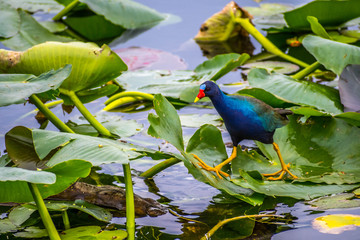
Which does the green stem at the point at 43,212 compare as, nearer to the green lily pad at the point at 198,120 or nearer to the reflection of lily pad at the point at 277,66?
the green lily pad at the point at 198,120

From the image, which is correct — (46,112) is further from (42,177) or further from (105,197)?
(42,177)

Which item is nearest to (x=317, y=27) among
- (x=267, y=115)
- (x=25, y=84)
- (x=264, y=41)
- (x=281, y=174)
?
(x=264, y=41)

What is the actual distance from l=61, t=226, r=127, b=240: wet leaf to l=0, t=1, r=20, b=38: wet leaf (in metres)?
1.67

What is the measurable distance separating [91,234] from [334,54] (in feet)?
4.40

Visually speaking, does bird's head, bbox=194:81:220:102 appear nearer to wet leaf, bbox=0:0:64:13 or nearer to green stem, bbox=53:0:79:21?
green stem, bbox=53:0:79:21

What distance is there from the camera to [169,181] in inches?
84.8

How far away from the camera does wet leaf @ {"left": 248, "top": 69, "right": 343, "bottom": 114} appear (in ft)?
7.80

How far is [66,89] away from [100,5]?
1454mm

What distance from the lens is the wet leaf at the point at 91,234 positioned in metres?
1.68

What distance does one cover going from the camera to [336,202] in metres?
1.89

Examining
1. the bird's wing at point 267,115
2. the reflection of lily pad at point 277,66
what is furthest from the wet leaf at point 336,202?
the reflection of lily pad at point 277,66

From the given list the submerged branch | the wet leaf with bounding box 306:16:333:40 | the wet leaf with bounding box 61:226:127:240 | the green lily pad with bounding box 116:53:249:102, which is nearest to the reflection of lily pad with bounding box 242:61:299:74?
the green lily pad with bounding box 116:53:249:102

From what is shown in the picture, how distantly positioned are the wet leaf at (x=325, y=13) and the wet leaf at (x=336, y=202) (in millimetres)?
1552

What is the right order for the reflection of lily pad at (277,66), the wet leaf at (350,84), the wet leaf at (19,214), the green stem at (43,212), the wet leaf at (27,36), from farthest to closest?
1. the wet leaf at (27,36)
2. the reflection of lily pad at (277,66)
3. the wet leaf at (350,84)
4. the wet leaf at (19,214)
5. the green stem at (43,212)
